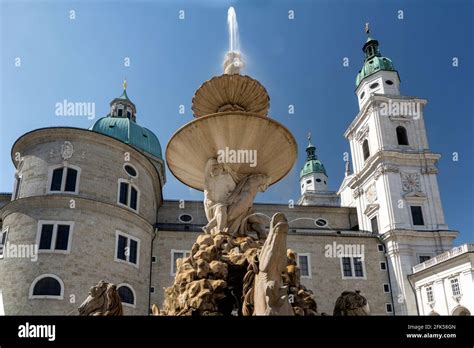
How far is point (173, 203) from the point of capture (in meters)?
38.1

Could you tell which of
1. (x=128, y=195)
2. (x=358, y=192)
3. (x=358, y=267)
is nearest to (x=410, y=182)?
(x=358, y=192)

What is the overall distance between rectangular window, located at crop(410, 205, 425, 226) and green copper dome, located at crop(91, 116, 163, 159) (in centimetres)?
2478

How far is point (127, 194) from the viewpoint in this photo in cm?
2748

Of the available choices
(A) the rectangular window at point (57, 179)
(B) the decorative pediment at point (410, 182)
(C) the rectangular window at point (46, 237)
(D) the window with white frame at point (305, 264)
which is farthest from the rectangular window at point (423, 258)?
(A) the rectangular window at point (57, 179)

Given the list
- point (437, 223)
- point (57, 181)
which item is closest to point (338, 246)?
point (437, 223)

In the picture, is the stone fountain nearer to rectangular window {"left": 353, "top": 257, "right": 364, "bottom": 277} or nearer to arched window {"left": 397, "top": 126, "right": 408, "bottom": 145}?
rectangular window {"left": 353, "top": 257, "right": 364, "bottom": 277}

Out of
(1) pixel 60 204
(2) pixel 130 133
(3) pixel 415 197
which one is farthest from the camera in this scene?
(2) pixel 130 133

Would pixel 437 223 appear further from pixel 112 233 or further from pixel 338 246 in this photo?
pixel 112 233

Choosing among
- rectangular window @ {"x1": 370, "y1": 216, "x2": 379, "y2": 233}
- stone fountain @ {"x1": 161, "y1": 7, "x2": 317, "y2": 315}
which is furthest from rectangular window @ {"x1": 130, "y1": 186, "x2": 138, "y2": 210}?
rectangular window @ {"x1": 370, "y1": 216, "x2": 379, "y2": 233}

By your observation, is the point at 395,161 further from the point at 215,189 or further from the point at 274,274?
the point at 274,274

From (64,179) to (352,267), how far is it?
2247cm

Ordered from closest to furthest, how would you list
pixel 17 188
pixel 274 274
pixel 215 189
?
pixel 274 274, pixel 215 189, pixel 17 188

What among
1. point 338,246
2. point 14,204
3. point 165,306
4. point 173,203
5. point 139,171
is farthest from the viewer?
point 173,203
